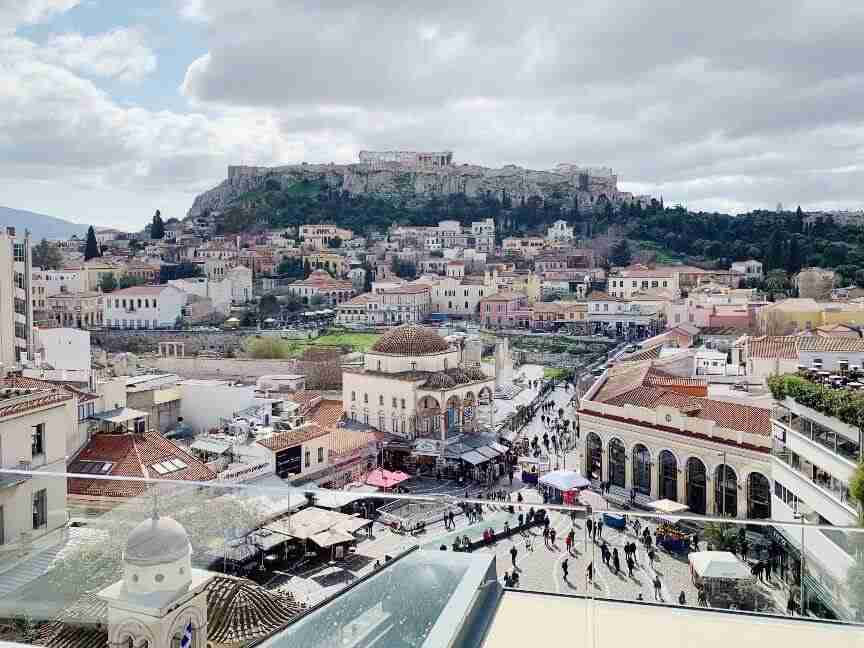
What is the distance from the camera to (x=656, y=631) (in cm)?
213

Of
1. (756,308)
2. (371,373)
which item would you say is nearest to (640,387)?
(371,373)

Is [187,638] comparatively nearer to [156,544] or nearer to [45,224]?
[156,544]

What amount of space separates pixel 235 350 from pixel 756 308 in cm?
2361

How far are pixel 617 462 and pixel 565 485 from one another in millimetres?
2540

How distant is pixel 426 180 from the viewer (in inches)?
3356

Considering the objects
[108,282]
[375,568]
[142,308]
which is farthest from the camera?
[108,282]

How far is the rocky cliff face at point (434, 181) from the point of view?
83625 mm

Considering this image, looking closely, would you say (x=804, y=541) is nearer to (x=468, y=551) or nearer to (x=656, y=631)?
(x=656, y=631)

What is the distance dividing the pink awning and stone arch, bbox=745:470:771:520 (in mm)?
6674

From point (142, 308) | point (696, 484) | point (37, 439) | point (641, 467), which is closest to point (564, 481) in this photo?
point (641, 467)

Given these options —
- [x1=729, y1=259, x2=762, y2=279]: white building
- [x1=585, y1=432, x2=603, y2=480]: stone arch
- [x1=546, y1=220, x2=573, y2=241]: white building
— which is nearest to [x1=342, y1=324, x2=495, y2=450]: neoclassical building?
[x1=585, y1=432, x2=603, y2=480]: stone arch

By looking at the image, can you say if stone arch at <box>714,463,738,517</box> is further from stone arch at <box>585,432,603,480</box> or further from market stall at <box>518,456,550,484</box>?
market stall at <box>518,456,550,484</box>

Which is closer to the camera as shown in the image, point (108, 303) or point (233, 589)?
point (233, 589)

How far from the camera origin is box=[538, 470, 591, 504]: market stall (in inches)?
579
